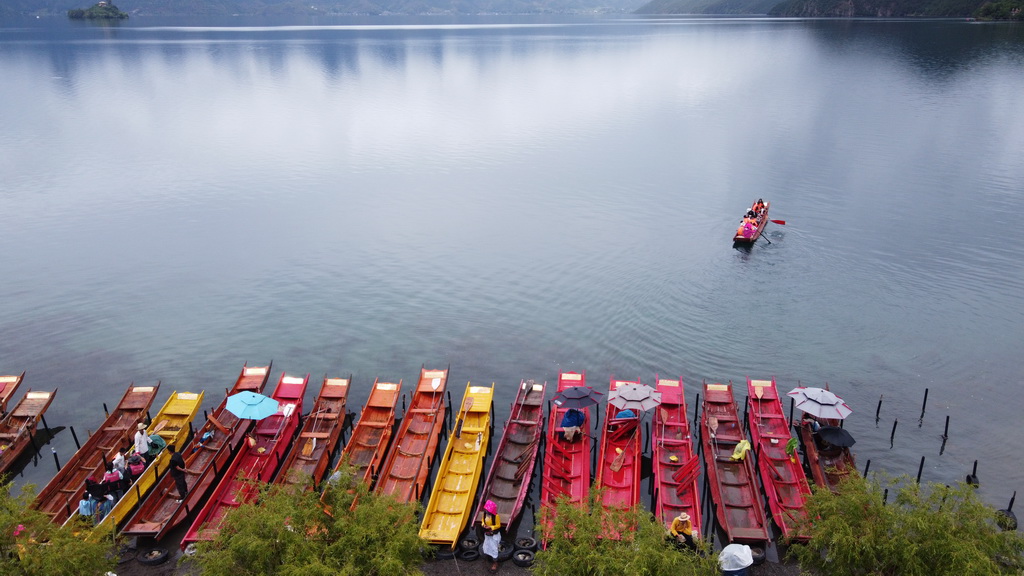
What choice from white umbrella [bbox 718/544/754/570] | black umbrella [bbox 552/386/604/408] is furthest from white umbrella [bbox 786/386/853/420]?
white umbrella [bbox 718/544/754/570]

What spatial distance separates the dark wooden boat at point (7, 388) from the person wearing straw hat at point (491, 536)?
2386 cm

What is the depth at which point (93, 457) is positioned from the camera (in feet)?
86.0

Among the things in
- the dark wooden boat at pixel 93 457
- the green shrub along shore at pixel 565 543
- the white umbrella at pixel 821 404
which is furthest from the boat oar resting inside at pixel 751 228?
the dark wooden boat at pixel 93 457

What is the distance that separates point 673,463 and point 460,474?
845cm

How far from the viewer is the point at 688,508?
76.6 ft

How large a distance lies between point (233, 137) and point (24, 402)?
69.5 m

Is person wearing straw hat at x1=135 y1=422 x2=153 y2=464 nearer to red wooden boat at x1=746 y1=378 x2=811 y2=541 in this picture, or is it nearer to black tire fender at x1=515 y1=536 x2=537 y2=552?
black tire fender at x1=515 y1=536 x2=537 y2=552

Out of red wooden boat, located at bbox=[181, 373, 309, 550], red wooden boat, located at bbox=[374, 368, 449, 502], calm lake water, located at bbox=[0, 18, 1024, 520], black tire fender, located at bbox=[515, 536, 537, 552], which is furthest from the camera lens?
calm lake water, located at bbox=[0, 18, 1024, 520]

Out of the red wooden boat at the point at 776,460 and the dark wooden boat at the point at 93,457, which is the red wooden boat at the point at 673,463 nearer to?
the red wooden boat at the point at 776,460

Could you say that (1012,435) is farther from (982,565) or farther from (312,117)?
(312,117)

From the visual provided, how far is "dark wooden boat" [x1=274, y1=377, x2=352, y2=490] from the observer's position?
1017 inches

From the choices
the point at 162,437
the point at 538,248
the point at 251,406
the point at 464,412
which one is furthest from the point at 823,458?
the point at 538,248

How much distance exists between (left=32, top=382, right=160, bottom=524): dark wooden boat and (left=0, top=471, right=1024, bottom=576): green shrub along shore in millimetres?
5507

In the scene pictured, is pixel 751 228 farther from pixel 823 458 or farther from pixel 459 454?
pixel 459 454
